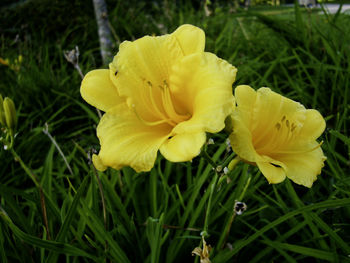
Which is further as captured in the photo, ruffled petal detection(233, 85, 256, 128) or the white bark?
the white bark

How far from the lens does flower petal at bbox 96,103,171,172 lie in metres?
0.76

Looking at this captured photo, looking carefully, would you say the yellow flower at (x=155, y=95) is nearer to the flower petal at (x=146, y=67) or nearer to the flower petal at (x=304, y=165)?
the flower petal at (x=146, y=67)

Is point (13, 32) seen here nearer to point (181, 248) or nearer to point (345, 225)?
point (181, 248)

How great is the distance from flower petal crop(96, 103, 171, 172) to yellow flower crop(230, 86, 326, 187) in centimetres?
21

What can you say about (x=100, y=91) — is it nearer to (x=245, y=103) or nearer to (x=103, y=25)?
(x=245, y=103)

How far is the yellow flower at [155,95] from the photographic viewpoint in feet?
2.45

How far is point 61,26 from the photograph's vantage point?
4.28 meters

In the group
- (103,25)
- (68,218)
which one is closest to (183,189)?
(68,218)

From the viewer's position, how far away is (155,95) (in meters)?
0.88

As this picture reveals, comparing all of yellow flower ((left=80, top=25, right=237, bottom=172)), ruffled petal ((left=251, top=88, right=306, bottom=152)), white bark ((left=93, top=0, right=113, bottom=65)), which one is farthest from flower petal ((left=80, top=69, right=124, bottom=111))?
white bark ((left=93, top=0, right=113, bottom=65))

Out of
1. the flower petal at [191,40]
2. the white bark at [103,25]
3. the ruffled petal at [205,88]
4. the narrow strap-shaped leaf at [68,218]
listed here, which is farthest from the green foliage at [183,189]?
the white bark at [103,25]

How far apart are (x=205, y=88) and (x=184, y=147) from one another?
0.15 m

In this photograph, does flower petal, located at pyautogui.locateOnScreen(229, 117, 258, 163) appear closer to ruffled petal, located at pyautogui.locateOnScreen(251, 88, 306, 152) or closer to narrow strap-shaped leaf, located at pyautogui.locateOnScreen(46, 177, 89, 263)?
ruffled petal, located at pyautogui.locateOnScreen(251, 88, 306, 152)

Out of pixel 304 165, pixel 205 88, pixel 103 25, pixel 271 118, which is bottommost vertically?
pixel 103 25
